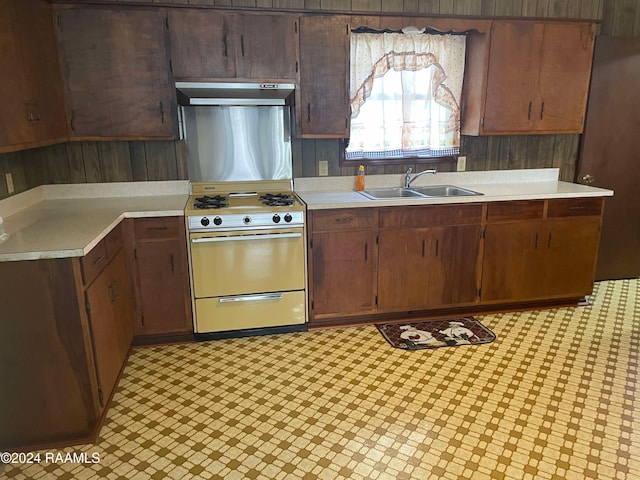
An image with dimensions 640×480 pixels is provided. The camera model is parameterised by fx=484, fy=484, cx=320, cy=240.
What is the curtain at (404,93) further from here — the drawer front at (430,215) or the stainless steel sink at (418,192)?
the drawer front at (430,215)

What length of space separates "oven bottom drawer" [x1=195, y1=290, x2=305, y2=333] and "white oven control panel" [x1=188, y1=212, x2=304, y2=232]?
1.62ft

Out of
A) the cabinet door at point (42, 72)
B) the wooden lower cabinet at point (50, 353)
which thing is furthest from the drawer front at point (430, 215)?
the cabinet door at point (42, 72)

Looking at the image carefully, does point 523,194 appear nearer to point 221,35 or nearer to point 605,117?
point 605,117

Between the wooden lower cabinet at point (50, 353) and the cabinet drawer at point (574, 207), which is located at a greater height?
the cabinet drawer at point (574, 207)

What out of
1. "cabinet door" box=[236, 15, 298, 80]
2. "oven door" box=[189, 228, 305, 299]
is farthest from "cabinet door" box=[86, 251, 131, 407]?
"cabinet door" box=[236, 15, 298, 80]

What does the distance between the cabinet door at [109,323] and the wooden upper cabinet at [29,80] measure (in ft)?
2.66

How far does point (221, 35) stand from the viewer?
3.23 metres

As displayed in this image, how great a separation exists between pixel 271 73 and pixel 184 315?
69.6 inches

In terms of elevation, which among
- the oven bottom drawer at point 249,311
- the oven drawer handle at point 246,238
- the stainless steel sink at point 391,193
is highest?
the stainless steel sink at point 391,193

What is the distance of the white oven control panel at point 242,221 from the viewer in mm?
3129

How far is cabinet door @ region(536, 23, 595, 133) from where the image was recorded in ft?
12.1

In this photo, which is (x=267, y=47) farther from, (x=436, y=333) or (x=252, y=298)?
(x=436, y=333)

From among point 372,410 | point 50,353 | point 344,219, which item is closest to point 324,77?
point 344,219

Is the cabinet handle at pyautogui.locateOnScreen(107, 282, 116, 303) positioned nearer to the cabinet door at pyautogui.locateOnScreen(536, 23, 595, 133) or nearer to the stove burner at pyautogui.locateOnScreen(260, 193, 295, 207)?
the stove burner at pyautogui.locateOnScreen(260, 193, 295, 207)
